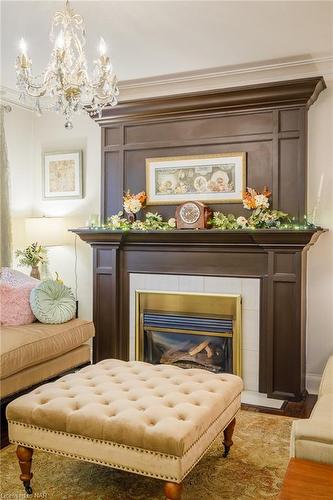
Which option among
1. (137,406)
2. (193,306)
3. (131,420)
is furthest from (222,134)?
(131,420)

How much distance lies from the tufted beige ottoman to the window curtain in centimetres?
234

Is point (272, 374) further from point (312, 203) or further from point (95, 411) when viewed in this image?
point (95, 411)

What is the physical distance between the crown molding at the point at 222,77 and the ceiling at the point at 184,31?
0.08m

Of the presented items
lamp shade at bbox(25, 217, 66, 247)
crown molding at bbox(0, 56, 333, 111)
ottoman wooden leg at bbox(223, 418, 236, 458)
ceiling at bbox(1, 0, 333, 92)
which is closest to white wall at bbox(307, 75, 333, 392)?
crown molding at bbox(0, 56, 333, 111)

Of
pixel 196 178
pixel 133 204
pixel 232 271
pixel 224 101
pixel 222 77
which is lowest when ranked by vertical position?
pixel 232 271

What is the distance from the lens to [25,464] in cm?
231

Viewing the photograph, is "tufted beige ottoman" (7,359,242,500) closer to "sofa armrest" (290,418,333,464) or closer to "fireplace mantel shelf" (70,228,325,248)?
"sofa armrest" (290,418,333,464)

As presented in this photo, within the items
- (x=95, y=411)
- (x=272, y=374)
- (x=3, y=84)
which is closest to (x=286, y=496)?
(x=95, y=411)

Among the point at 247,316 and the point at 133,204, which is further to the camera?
the point at 133,204

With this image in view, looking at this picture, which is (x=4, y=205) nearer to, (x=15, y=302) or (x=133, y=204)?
(x=133, y=204)

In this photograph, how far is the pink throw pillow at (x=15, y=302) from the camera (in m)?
3.37

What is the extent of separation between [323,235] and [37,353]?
2370mm

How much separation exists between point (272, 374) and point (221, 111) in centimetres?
223

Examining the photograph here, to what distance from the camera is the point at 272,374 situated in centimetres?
375
